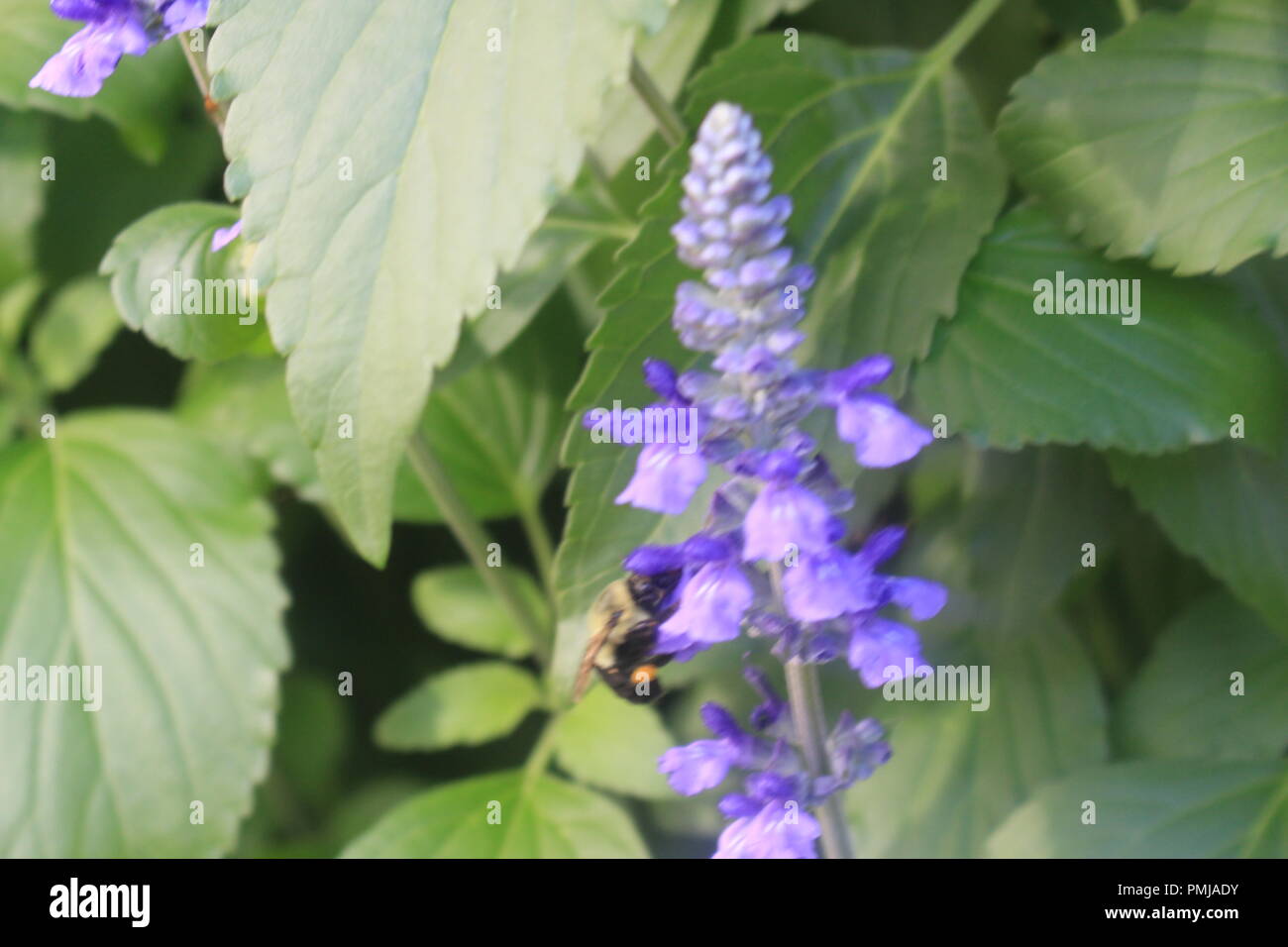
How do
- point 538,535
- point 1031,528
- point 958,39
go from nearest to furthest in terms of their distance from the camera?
point 958,39, point 1031,528, point 538,535

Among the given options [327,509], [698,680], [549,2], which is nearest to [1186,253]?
[549,2]

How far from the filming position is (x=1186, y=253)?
0.69 meters

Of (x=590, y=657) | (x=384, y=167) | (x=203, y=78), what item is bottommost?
(x=590, y=657)

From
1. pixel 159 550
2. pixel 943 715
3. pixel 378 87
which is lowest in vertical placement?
pixel 943 715

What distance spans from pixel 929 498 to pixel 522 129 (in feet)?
2.02

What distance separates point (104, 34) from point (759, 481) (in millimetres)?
409

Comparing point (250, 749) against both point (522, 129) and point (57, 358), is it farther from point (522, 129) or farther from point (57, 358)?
point (522, 129)

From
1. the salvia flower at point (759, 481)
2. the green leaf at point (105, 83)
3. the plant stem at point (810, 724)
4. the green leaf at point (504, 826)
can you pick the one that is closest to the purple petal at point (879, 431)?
the salvia flower at point (759, 481)

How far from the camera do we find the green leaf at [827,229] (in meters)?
0.68

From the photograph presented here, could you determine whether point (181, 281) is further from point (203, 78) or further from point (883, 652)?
point (883, 652)

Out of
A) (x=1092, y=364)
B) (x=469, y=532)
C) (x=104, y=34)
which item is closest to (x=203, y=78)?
(x=104, y=34)

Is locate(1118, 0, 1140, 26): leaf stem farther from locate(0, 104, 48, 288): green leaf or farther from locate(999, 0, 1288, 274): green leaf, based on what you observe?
locate(0, 104, 48, 288): green leaf

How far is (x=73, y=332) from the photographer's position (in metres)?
1.04

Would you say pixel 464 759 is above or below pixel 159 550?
below
